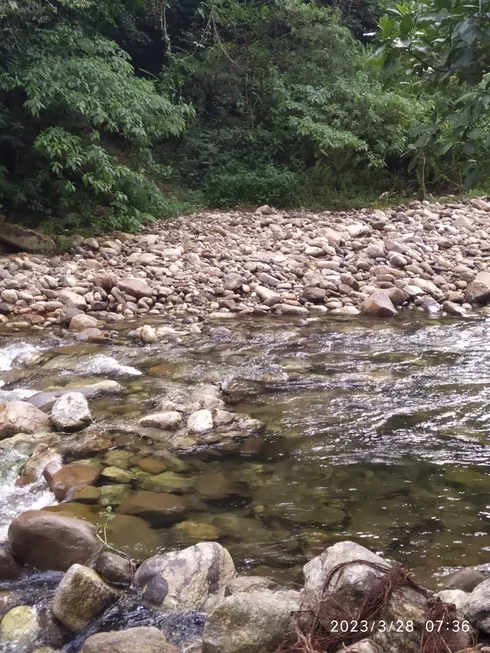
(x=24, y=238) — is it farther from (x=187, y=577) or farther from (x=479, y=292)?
(x=187, y=577)

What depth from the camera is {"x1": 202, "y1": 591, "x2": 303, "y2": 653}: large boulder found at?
184cm

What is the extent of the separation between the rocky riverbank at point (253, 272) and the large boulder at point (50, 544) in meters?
3.42

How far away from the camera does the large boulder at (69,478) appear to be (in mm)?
2949

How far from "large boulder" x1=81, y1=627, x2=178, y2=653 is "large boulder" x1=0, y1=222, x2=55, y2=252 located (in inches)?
247

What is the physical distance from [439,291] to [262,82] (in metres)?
6.24

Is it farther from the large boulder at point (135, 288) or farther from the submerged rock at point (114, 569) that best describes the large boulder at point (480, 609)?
the large boulder at point (135, 288)

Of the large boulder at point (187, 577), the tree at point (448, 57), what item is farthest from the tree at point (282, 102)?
the large boulder at point (187, 577)

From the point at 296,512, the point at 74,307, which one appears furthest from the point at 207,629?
the point at 74,307

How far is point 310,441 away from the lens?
3.50m

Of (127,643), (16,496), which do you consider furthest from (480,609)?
(16,496)

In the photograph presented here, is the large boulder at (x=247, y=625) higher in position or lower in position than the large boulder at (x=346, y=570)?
lower

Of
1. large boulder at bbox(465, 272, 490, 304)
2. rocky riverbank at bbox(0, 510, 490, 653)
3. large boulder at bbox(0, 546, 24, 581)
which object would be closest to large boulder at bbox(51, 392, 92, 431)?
rocky riverbank at bbox(0, 510, 490, 653)

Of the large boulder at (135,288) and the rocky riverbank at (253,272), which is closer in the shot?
the rocky riverbank at (253,272)

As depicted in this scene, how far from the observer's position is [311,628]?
1830 millimetres
